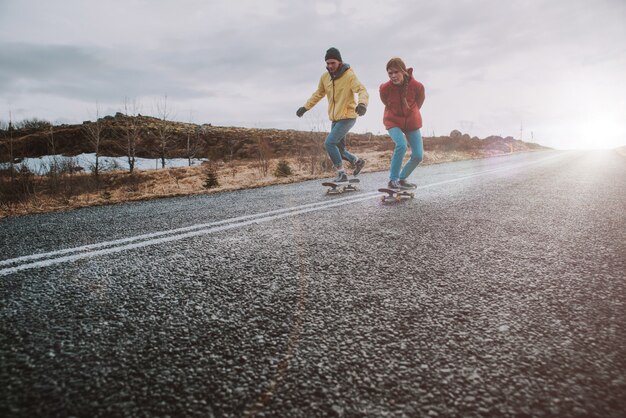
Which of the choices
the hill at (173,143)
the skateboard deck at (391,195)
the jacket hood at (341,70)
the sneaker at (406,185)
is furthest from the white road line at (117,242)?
the hill at (173,143)

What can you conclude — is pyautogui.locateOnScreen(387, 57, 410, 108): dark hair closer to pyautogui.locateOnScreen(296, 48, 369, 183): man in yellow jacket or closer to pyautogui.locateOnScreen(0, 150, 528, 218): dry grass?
pyautogui.locateOnScreen(296, 48, 369, 183): man in yellow jacket

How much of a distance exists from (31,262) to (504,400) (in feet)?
8.57

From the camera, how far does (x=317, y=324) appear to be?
4.47 feet

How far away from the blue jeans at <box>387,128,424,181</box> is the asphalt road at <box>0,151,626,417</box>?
234cm

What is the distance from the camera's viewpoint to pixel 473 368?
109cm

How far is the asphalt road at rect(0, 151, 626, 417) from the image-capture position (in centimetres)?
96

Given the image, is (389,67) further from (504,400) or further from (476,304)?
(504,400)

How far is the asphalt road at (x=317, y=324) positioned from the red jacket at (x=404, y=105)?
8.92 ft

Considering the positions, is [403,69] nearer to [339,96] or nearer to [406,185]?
[339,96]

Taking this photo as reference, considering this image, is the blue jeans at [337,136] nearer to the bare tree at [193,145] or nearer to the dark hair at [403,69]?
the dark hair at [403,69]

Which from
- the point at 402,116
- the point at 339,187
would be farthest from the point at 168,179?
the point at 402,116

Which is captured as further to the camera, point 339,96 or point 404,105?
point 339,96

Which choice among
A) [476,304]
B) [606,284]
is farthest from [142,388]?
[606,284]

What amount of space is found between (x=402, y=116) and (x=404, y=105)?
0.16 m
